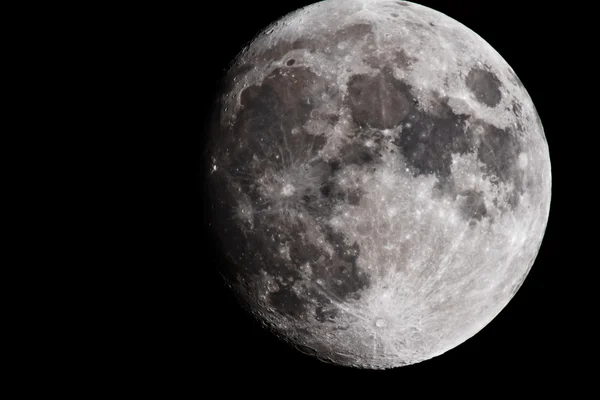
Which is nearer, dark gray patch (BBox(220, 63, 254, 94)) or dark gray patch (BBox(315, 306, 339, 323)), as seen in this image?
dark gray patch (BBox(315, 306, 339, 323))

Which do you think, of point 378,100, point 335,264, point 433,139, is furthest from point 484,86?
point 335,264

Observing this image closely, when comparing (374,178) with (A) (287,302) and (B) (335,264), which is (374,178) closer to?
(B) (335,264)

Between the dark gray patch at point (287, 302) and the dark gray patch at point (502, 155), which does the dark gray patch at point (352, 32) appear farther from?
the dark gray patch at point (287, 302)

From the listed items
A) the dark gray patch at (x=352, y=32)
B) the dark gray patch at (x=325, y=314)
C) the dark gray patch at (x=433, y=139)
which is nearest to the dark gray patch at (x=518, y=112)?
the dark gray patch at (x=433, y=139)

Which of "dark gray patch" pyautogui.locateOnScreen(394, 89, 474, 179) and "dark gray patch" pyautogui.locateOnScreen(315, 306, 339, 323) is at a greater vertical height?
"dark gray patch" pyautogui.locateOnScreen(394, 89, 474, 179)

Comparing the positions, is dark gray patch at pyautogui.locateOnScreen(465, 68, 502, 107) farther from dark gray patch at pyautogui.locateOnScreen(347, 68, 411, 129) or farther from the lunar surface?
dark gray patch at pyautogui.locateOnScreen(347, 68, 411, 129)

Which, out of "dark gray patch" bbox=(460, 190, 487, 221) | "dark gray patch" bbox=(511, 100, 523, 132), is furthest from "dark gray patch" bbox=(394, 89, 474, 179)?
"dark gray patch" bbox=(511, 100, 523, 132)

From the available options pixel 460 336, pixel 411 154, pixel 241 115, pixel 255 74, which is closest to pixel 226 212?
pixel 241 115
